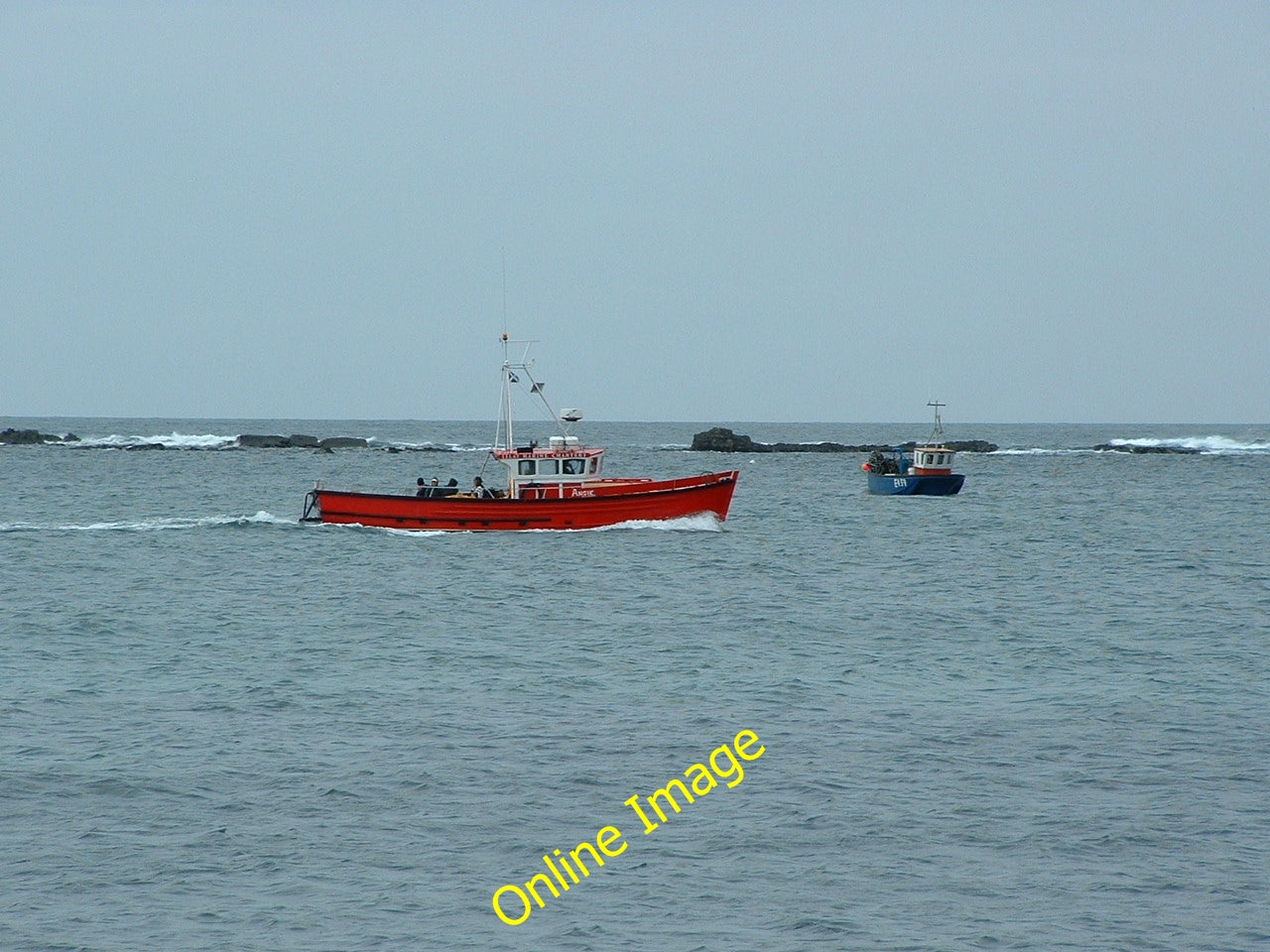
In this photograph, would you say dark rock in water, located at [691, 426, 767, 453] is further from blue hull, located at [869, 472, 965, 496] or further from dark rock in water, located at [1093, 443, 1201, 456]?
blue hull, located at [869, 472, 965, 496]

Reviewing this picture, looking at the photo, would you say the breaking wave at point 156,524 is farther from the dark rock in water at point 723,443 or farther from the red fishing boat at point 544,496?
the dark rock in water at point 723,443

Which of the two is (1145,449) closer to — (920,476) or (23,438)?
(920,476)

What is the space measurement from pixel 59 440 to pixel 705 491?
10156 centimetres

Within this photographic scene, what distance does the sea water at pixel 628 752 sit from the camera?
10.8m

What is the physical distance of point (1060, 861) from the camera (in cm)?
1181

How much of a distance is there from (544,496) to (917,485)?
27724mm

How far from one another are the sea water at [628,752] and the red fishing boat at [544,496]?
3.18m

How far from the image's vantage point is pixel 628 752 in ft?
49.1

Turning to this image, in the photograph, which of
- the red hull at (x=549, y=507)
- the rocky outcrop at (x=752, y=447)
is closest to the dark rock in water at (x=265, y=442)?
the rocky outcrop at (x=752, y=447)

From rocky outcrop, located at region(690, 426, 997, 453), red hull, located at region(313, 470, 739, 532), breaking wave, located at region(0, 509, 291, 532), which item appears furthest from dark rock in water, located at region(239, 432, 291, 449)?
red hull, located at region(313, 470, 739, 532)

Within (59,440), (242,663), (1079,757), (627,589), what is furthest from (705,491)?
(59,440)

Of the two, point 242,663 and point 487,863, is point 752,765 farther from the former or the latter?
point 242,663

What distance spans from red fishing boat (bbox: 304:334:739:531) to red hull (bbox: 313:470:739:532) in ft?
0.09

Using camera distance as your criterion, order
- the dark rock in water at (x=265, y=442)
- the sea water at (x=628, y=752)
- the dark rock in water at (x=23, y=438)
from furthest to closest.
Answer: the dark rock in water at (x=23, y=438) < the dark rock in water at (x=265, y=442) < the sea water at (x=628, y=752)
